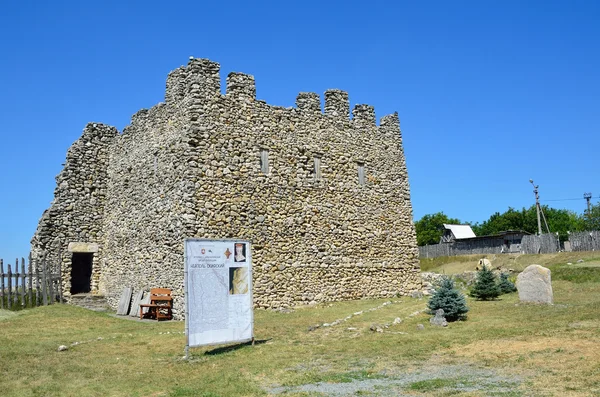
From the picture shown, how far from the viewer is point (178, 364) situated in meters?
11.9

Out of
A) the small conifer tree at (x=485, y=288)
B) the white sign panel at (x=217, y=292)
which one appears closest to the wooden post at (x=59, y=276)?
the white sign panel at (x=217, y=292)

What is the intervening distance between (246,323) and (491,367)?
244 inches

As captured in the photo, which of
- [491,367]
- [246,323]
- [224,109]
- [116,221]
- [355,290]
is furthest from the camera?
[116,221]

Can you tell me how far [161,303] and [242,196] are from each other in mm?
5070

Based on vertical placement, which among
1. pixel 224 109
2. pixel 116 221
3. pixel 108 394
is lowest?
pixel 108 394

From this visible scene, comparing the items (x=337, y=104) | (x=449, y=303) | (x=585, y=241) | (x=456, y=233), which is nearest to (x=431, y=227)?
(x=456, y=233)

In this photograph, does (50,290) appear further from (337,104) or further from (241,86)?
(337,104)

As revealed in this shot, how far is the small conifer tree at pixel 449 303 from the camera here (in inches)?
590

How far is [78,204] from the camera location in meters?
26.7

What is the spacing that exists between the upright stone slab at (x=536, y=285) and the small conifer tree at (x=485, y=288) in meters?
2.08

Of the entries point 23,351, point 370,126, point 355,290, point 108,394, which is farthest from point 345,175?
point 108,394

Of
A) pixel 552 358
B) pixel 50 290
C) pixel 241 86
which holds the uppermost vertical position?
pixel 241 86

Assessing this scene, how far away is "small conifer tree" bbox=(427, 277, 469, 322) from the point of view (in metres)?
15.0

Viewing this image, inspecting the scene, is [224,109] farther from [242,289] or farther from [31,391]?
[31,391]
